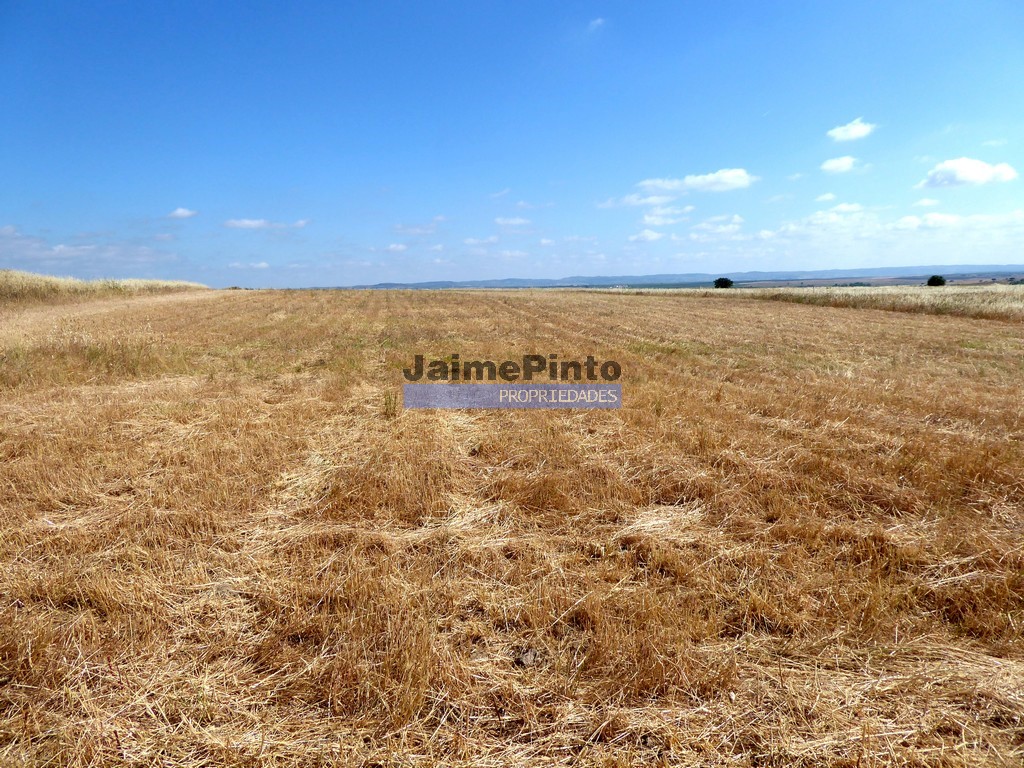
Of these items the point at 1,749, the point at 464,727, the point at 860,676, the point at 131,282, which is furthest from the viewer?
the point at 131,282

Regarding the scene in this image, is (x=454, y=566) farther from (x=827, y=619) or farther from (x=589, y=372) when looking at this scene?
(x=589, y=372)

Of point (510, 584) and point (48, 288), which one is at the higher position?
point (48, 288)

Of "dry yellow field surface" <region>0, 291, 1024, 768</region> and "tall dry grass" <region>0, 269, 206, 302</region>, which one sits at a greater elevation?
"tall dry grass" <region>0, 269, 206, 302</region>

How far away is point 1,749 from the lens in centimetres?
199

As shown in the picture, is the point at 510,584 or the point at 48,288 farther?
the point at 48,288

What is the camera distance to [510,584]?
3.21m

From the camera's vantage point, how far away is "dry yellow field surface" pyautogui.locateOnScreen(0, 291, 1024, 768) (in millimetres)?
2123

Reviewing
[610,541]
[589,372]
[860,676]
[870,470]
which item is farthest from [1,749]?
[589,372]

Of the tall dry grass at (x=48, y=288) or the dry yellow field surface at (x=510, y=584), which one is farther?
the tall dry grass at (x=48, y=288)

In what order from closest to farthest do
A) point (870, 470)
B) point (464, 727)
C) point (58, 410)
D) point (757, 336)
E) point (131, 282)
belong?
point (464, 727) < point (870, 470) < point (58, 410) < point (757, 336) < point (131, 282)

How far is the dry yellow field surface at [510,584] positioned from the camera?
2123 mm

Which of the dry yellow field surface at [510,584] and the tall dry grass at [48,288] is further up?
the tall dry grass at [48,288]

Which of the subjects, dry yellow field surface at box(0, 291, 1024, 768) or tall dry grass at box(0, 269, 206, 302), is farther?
tall dry grass at box(0, 269, 206, 302)

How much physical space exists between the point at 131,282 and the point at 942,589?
63.6 m
